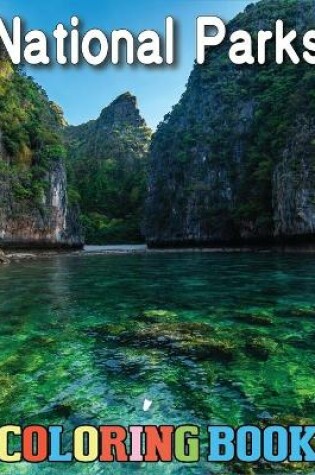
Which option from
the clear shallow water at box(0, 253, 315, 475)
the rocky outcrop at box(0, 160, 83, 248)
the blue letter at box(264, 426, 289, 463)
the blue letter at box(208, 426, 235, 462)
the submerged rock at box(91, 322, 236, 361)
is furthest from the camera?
the rocky outcrop at box(0, 160, 83, 248)

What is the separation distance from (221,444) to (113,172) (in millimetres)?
110931

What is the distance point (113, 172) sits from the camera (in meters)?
113

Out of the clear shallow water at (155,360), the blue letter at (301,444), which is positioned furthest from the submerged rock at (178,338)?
the blue letter at (301,444)

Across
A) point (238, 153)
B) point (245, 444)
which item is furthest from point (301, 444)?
point (238, 153)

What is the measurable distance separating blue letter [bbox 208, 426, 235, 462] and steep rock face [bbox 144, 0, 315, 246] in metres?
35.5

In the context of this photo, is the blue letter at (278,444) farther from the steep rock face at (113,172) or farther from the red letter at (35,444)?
the steep rock face at (113,172)

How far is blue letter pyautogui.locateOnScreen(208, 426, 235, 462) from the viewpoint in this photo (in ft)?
13.0

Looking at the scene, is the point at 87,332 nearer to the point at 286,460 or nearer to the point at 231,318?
the point at 231,318

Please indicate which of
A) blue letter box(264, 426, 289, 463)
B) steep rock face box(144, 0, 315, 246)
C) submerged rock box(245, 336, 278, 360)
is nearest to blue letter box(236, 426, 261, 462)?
blue letter box(264, 426, 289, 463)

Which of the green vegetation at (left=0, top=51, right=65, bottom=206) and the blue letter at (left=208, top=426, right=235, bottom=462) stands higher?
the green vegetation at (left=0, top=51, right=65, bottom=206)

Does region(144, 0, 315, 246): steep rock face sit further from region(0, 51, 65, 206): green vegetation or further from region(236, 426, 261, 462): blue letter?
region(236, 426, 261, 462): blue letter

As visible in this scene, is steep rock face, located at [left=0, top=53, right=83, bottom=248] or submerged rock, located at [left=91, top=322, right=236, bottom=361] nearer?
submerged rock, located at [left=91, top=322, right=236, bottom=361]

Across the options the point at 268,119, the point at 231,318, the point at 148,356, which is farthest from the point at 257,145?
the point at 148,356

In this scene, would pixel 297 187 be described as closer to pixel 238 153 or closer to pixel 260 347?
pixel 238 153
